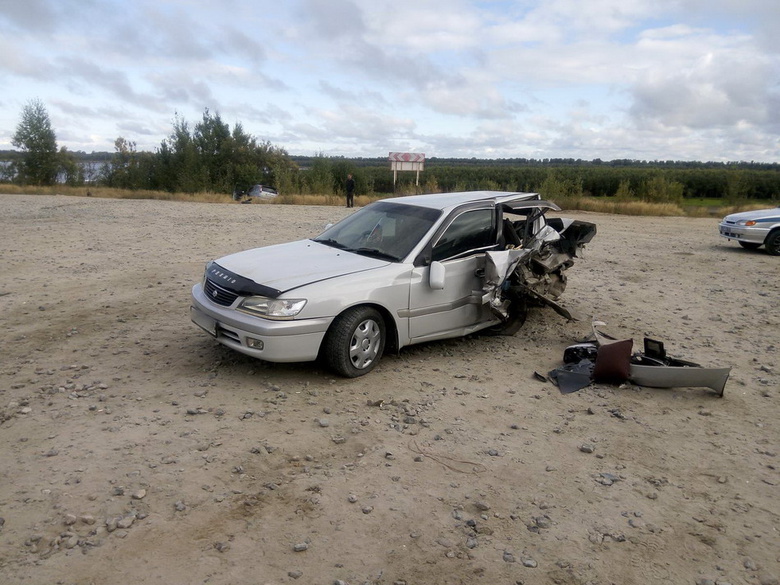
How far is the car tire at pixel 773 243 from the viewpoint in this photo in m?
14.3

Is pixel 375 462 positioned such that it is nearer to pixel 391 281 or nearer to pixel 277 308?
pixel 277 308

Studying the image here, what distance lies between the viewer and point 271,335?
17.5 feet

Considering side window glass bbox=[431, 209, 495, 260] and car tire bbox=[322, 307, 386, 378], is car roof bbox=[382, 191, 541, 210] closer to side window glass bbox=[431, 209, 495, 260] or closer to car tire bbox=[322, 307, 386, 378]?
side window glass bbox=[431, 209, 495, 260]

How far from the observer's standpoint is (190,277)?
32.9 feet

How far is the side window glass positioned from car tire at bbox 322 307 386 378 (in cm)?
107

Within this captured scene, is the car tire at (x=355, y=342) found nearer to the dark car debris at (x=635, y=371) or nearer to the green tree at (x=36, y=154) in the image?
the dark car debris at (x=635, y=371)

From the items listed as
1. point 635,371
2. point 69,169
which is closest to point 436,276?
point 635,371

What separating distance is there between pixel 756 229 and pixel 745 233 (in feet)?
0.80

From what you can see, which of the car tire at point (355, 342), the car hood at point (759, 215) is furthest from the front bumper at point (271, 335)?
the car hood at point (759, 215)

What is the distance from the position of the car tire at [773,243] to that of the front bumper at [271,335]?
42.4 ft

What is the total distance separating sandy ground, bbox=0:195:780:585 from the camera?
331 cm

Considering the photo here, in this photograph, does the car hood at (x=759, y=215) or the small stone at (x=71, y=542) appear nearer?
the small stone at (x=71, y=542)

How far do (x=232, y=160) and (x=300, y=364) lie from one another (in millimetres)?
50698

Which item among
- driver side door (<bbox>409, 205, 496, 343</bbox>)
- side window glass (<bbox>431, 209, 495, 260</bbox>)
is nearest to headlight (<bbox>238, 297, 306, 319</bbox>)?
driver side door (<bbox>409, 205, 496, 343</bbox>)
